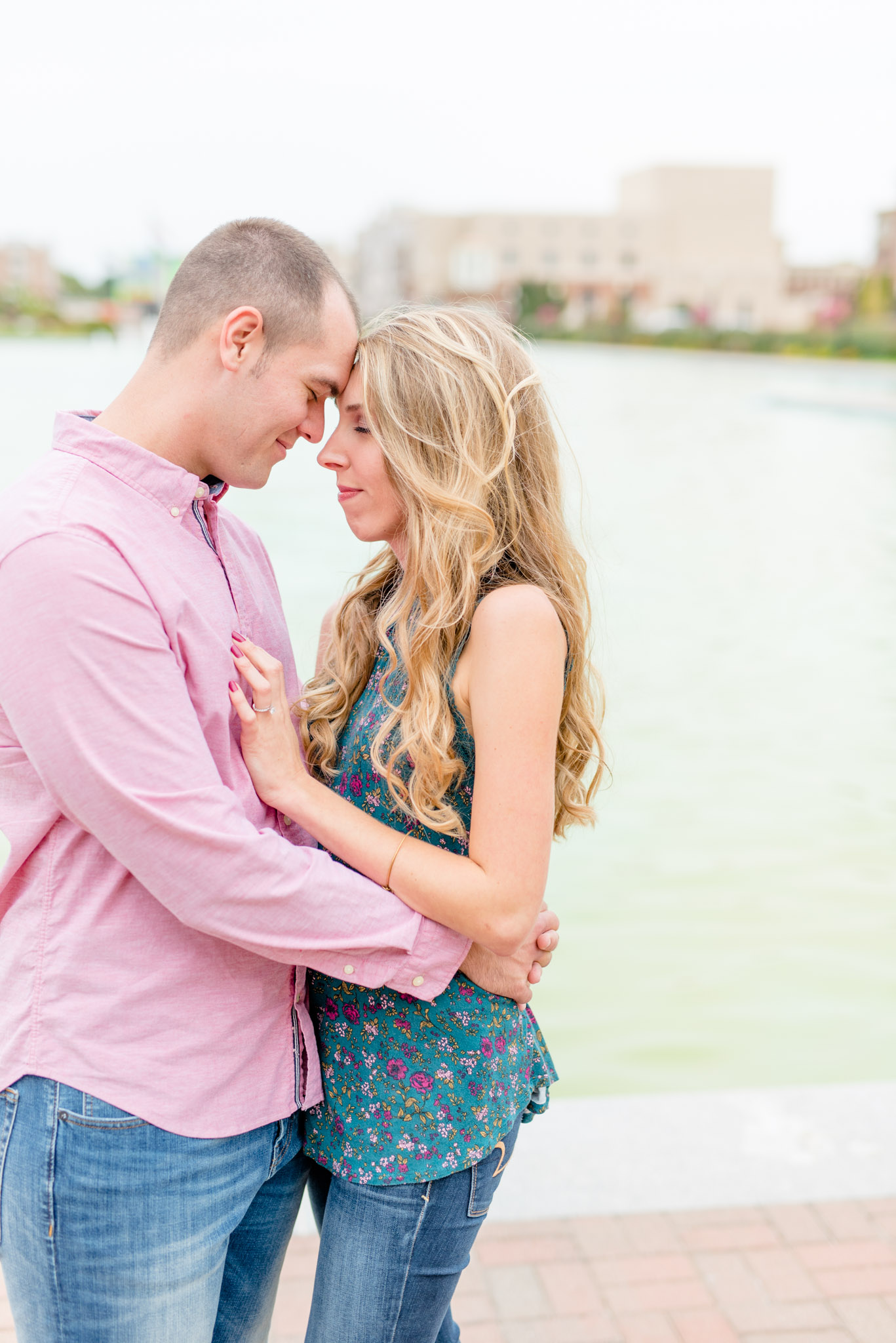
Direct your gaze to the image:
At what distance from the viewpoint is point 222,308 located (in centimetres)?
164

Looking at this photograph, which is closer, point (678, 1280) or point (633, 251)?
point (678, 1280)

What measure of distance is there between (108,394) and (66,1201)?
27.8 m

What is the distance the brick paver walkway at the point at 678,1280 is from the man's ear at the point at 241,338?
2.02 m

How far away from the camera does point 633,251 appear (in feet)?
364

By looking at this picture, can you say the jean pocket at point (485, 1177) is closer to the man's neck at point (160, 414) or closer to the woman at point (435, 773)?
the woman at point (435, 773)

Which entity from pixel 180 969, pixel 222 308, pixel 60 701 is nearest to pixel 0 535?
pixel 60 701

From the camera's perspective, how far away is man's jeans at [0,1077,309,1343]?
59.6 inches

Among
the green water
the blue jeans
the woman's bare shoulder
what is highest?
the woman's bare shoulder

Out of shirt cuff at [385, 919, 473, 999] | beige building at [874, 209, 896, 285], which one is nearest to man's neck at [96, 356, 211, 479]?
shirt cuff at [385, 919, 473, 999]

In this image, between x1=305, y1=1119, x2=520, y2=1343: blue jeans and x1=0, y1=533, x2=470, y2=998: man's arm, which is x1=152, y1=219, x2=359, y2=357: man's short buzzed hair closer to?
x1=0, y1=533, x2=470, y2=998: man's arm

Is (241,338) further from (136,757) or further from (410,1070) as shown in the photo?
(410,1070)

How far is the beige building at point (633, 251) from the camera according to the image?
10594cm

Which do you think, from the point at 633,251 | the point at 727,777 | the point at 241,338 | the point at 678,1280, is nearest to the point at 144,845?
the point at 241,338

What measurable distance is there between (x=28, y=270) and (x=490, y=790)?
133 meters
